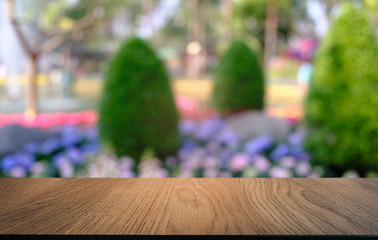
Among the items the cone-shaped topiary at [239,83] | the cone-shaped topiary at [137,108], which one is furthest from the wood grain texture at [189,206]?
the cone-shaped topiary at [239,83]

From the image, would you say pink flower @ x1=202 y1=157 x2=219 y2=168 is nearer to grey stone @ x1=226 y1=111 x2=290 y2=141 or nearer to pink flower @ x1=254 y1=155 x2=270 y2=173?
pink flower @ x1=254 y1=155 x2=270 y2=173

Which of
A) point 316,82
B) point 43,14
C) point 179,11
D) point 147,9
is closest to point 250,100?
point 316,82

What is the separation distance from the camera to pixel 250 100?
520 centimetres

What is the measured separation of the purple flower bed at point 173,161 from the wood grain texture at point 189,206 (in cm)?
224

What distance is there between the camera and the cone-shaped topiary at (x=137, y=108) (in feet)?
11.5

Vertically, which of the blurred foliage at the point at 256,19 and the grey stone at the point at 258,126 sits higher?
the blurred foliage at the point at 256,19

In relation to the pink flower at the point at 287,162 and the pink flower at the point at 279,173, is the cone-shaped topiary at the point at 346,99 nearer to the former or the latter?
the pink flower at the point at 287,162

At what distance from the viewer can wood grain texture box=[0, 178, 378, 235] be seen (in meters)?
0.66

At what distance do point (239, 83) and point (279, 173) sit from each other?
2.16 metres

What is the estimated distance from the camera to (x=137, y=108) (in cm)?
352

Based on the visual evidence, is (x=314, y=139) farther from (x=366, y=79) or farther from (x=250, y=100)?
(x=250, y=100)

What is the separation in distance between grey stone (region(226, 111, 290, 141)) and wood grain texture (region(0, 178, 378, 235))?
364 centimetres

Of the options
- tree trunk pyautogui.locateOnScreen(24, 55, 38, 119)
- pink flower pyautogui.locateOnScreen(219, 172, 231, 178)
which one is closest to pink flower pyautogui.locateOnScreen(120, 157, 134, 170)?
pink flower pyautogui.locateOnScreen(219, 172, 231, 178)

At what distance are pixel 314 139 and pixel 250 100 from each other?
1.75 meters
